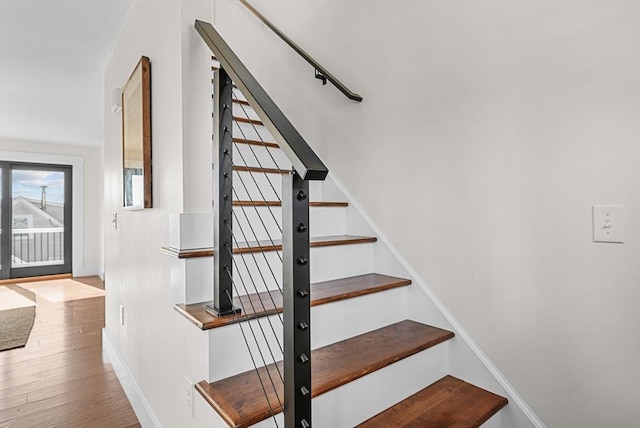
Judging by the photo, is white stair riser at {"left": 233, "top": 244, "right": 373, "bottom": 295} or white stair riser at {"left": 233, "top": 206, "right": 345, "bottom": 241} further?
white stair riser at {"left": 233, "top": 206, "right": 345, "bottom": 241}

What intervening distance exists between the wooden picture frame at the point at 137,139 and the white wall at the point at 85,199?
5209 mm

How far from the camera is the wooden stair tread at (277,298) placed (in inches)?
50.1

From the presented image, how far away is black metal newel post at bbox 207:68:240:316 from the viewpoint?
132 cm

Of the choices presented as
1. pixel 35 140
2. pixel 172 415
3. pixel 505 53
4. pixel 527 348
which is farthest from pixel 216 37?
pixel 35 140

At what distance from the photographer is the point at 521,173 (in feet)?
4.84

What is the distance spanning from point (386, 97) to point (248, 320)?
142 centimetres

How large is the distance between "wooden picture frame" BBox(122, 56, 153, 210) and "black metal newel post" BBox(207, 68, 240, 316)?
2.32 ft

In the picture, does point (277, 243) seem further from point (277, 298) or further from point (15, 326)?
point (15, 326)

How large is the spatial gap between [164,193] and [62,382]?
177 cm

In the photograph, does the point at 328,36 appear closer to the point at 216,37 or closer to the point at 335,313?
the point at 216,37

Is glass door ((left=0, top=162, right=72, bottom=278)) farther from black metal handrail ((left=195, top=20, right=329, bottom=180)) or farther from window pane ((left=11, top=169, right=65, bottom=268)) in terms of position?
black metal handrail ((left=195, top=20, right=329, bottom=180))

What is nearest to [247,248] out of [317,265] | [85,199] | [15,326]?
[317,265]

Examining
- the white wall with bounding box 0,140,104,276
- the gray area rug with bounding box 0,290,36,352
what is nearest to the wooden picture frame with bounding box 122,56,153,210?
the gray area rug with bounding box 0,290,36,352

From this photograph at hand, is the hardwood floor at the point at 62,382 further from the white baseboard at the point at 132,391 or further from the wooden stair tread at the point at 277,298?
the wooden stair tread at the point at 277,298
